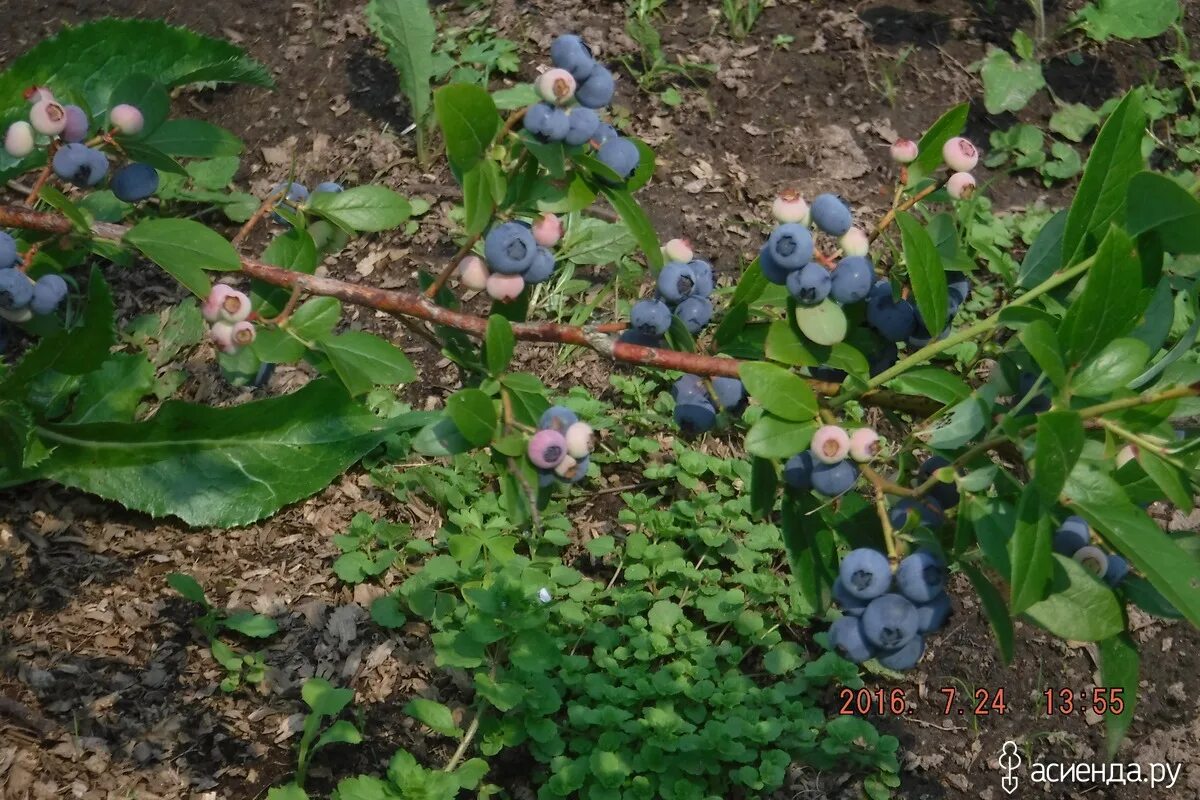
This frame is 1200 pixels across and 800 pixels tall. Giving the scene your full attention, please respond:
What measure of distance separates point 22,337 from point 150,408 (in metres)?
0.35

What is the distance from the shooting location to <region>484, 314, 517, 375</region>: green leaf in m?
1.24

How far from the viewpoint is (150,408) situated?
8.81 feet

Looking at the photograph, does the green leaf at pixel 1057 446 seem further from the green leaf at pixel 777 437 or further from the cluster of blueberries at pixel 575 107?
the cluster of blueberries at pixel 575 107

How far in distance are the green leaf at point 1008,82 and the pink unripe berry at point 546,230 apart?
2.52 meters

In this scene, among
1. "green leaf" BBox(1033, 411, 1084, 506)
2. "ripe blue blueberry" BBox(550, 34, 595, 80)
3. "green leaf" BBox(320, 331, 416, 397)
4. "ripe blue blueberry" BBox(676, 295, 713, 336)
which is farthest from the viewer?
"green leaf" BBox(320, 331, 416, 397)

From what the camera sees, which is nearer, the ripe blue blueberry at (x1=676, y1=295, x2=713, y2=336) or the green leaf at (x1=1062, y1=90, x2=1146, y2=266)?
the green leaf at (x1=1062, y1=90, x2=1146, y2=266)

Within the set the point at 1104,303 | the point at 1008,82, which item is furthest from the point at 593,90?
the point at 1008,82

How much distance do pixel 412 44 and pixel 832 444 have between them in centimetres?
242

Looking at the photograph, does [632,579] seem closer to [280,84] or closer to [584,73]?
[584,73]

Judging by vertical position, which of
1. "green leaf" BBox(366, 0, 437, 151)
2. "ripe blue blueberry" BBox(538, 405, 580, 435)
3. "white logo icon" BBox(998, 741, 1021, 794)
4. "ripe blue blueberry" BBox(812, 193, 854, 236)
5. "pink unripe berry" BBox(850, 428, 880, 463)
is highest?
"ripe blue blueberry" BBox(812, 193, 854, 236)

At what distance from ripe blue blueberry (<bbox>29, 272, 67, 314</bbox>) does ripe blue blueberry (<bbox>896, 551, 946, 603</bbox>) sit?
43.2 inches

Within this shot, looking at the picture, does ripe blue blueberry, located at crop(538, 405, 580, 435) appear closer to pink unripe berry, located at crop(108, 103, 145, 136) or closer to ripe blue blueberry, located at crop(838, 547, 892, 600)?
ripe blue blueberry, located at crop(838, 547, 892, 600)

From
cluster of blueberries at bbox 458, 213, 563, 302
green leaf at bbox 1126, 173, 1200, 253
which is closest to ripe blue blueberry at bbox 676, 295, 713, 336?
cluster of blueberries at bbox 458, 213, 563, 302

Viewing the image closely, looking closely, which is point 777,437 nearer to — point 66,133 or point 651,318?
point 651,318
